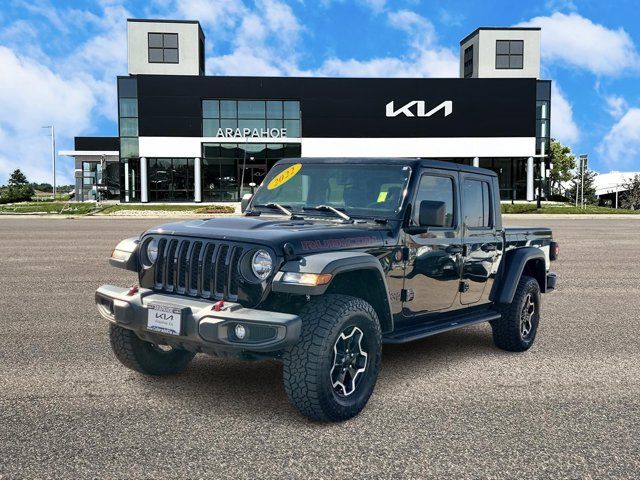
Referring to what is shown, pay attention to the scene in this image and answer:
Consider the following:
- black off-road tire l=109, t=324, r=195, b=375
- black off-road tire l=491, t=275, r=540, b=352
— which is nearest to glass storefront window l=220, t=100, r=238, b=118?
black off-road tire l=491, t=275, r=540, b=352

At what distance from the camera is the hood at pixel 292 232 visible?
4.27 meters

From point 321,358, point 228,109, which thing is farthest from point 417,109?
point 321,358

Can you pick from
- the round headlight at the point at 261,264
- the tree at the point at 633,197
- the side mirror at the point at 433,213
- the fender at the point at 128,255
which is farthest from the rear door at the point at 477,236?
the tree at the point at 633,197

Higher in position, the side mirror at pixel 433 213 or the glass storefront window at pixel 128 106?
the glass storefront window at pixel 128 106

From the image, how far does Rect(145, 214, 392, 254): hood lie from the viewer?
4.27 meters

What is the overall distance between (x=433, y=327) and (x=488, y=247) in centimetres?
123

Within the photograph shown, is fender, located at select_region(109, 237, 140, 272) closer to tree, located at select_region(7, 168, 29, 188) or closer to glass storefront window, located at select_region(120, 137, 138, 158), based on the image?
glass storefront window, located at select_region(120, 137, 138, 158)

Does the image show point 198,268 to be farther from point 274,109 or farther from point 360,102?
point 360,102

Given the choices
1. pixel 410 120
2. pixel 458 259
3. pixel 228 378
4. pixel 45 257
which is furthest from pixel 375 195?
pixel 410 120

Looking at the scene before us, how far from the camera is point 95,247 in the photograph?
685 inches

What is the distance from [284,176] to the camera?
589 cm

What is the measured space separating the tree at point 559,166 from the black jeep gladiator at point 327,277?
64043mm

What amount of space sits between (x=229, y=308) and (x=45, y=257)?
12.3 m

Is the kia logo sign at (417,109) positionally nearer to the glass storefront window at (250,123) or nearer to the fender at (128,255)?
the glass storefront window at (250,123)
